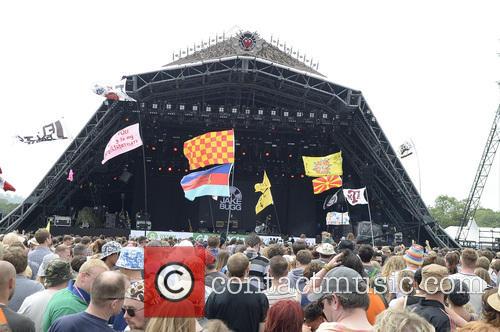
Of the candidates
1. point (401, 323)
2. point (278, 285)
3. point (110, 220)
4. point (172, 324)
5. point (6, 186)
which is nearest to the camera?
point (401, 323)

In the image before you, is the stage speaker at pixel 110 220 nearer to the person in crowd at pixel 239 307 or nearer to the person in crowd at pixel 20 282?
the person in crowd at pixel 20 282

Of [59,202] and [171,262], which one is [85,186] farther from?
[171,262]

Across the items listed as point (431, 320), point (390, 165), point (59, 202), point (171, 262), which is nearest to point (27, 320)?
point (171, 262)

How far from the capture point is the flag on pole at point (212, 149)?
16.0 m

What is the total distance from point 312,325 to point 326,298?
83 centimetres

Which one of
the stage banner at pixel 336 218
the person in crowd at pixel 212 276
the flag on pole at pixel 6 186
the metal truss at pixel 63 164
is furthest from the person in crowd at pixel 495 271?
the metal truss at pixel 63 164

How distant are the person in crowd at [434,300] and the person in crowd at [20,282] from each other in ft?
10.9

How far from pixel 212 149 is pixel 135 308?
1298 cm

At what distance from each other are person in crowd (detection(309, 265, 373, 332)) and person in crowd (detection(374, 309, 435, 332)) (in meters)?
0.47

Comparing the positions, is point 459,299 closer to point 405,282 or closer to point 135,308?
point 405,282

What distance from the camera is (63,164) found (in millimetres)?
25703

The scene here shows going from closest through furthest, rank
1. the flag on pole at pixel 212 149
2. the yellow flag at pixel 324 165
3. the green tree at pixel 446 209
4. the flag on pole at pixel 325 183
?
the flag on pole at pixel 212 149 → the yellow flag at pixel 324 165 → the flag on pole at pixel 325 183 → the green tree at pixel 446 209

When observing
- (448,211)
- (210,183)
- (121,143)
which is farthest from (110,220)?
(448,211)

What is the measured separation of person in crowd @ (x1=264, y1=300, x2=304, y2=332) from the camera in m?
3.71
